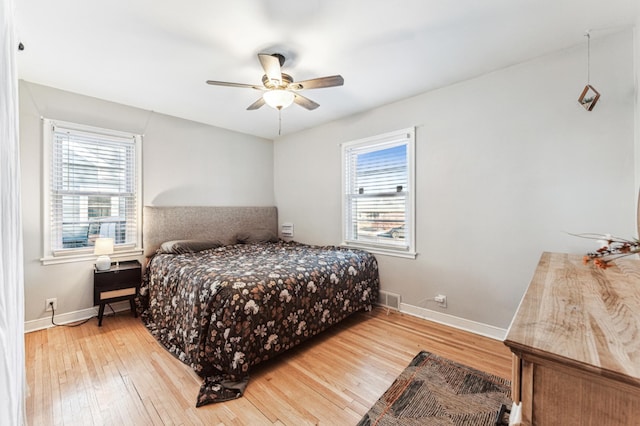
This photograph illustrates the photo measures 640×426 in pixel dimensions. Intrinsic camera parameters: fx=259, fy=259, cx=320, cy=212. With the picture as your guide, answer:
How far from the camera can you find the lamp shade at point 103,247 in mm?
2775

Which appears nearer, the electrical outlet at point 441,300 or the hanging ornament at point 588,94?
the hanging ornament at point 588,94

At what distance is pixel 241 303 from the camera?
188 centimetres

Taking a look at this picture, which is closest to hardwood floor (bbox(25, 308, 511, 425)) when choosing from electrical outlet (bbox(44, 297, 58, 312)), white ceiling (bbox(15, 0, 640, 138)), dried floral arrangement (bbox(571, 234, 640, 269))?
electrical outlet (bbox(44, 297, 58, 312))

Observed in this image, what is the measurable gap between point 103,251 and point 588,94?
184 inches

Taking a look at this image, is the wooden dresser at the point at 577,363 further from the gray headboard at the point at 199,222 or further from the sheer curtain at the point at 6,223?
the gray headboard at the point at 199,222

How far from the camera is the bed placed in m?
1.87

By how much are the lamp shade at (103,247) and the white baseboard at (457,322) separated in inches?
132

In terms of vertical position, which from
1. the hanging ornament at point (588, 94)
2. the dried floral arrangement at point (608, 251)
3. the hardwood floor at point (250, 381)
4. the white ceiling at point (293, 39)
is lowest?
the hardwood floor at point (250, 381)

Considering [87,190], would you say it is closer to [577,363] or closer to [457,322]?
[577,363]

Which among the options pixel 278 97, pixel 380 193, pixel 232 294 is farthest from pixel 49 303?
pixel 380 193

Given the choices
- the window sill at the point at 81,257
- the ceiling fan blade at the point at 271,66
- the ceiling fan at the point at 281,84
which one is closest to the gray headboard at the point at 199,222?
the window sill at the point at 81,257

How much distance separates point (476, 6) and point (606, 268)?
1.73 meters

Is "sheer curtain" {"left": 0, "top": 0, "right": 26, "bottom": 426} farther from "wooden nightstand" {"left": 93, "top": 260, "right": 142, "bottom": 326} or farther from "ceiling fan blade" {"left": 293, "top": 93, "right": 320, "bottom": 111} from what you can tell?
"wooden nightstand" {"left": 93, "top": 260, "right": 142, "bottom": 326}

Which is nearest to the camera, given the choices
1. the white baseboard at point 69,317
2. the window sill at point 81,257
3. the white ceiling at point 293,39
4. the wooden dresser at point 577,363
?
the wooden dresser at point 577,363
